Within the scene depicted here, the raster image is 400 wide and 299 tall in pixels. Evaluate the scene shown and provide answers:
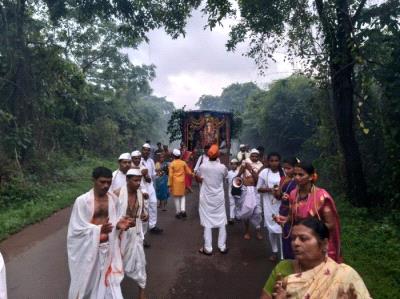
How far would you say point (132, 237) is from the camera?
5.08 metres

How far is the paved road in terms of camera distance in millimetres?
5543

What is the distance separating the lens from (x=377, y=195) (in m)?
9.92

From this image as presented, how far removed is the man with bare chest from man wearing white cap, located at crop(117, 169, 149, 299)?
35 centimetres

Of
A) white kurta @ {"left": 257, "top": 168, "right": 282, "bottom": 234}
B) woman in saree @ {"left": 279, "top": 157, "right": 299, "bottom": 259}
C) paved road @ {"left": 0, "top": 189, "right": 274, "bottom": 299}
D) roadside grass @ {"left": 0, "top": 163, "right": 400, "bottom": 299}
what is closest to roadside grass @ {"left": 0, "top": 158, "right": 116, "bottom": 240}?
roadside grass @ {"left": 0, "top": 163, "right": 400, "bottom": 299}

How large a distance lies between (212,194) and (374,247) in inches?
114

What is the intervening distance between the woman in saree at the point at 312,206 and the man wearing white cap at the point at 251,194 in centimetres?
346

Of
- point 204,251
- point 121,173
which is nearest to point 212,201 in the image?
point 204,251

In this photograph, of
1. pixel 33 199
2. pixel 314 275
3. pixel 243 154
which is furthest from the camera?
pixel 33 199

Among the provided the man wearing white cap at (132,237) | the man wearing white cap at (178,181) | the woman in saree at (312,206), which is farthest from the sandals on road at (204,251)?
the woman in saree at (312,206)

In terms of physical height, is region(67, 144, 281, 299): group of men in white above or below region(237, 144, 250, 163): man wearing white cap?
below

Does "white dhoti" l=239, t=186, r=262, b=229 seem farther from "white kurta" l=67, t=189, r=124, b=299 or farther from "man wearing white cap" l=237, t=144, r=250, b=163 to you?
"white kurta" l=67, t=189, r=124, b=299

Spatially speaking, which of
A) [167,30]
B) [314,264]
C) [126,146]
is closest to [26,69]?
[167,30]

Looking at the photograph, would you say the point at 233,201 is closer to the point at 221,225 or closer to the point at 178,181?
the point at 178,181

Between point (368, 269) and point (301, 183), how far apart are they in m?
2.78
